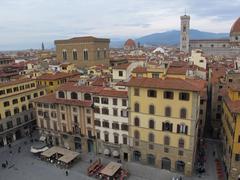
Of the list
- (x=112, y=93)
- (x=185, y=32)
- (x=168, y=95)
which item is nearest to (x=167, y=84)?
(x=168, y=95)

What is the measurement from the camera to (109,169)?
40750 millimetres

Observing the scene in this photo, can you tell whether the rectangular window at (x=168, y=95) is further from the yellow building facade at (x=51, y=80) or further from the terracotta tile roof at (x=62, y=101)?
the yellow building facade at (x=51, y=80)

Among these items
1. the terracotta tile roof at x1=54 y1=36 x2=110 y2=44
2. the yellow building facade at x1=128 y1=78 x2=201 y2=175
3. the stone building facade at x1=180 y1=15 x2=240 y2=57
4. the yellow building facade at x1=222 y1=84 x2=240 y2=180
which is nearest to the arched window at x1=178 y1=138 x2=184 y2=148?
the yellow building facade at x1=128 y1=78 x2=201 y2=175

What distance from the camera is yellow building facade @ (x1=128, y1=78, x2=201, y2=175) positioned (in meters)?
37.6

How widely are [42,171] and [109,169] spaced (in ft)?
45.4

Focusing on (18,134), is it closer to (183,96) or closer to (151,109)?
(151,109)

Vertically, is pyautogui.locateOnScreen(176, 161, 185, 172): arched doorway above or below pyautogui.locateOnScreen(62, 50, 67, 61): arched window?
below

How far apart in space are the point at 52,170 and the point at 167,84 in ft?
92.9

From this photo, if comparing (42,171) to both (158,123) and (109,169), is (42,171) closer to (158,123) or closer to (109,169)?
(109,169)

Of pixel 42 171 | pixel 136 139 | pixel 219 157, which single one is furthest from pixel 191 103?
pixel 42 171

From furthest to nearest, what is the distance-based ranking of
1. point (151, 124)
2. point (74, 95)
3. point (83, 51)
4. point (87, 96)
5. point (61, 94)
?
1. point (83, 51)
2. point (61, 94)
3. point (74, 95)
4. point (87, 96)
5. point (151, 124)

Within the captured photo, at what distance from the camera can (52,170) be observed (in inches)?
1730

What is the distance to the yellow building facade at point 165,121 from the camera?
123 ft

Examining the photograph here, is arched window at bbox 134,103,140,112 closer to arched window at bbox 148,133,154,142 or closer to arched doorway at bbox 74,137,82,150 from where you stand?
arched window at bbox 148,133,154,142
